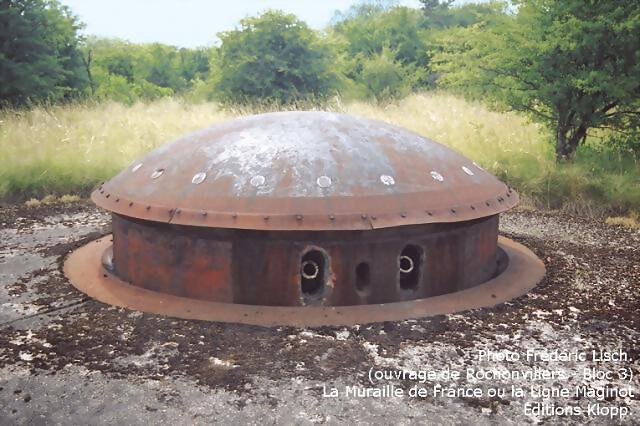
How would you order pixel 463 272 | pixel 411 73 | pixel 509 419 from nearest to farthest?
pixel 509 419 < pixel 463 272 < pixel 411 73

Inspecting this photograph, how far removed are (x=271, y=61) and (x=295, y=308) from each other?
15.8 m

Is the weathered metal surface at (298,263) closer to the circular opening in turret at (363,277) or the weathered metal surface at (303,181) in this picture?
the circular opening in turret at (363,277)

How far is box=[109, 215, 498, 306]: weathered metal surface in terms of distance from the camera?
366cm

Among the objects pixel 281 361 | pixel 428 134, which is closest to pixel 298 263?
pixel 281 361

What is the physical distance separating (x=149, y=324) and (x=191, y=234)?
2.17ft

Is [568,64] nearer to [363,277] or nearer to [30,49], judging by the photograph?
[363,277]

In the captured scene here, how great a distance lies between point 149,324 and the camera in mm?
3529

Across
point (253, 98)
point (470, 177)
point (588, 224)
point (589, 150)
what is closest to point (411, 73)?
point (253, 98)

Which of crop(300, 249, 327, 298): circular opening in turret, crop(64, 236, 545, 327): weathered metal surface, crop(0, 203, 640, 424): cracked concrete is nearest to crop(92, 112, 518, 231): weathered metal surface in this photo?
crop(300, 249, 327, 298): circular opening in turret

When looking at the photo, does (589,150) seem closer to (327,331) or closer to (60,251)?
(327,331)

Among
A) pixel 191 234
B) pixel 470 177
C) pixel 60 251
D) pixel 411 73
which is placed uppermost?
pixel 411 73

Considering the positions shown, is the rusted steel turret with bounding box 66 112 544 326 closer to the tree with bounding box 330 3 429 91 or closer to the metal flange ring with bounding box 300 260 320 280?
the metal flange ring with bounding box 300 260 320 280

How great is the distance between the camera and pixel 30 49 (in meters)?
14.5

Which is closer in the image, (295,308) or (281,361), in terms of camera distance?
(281,361)
